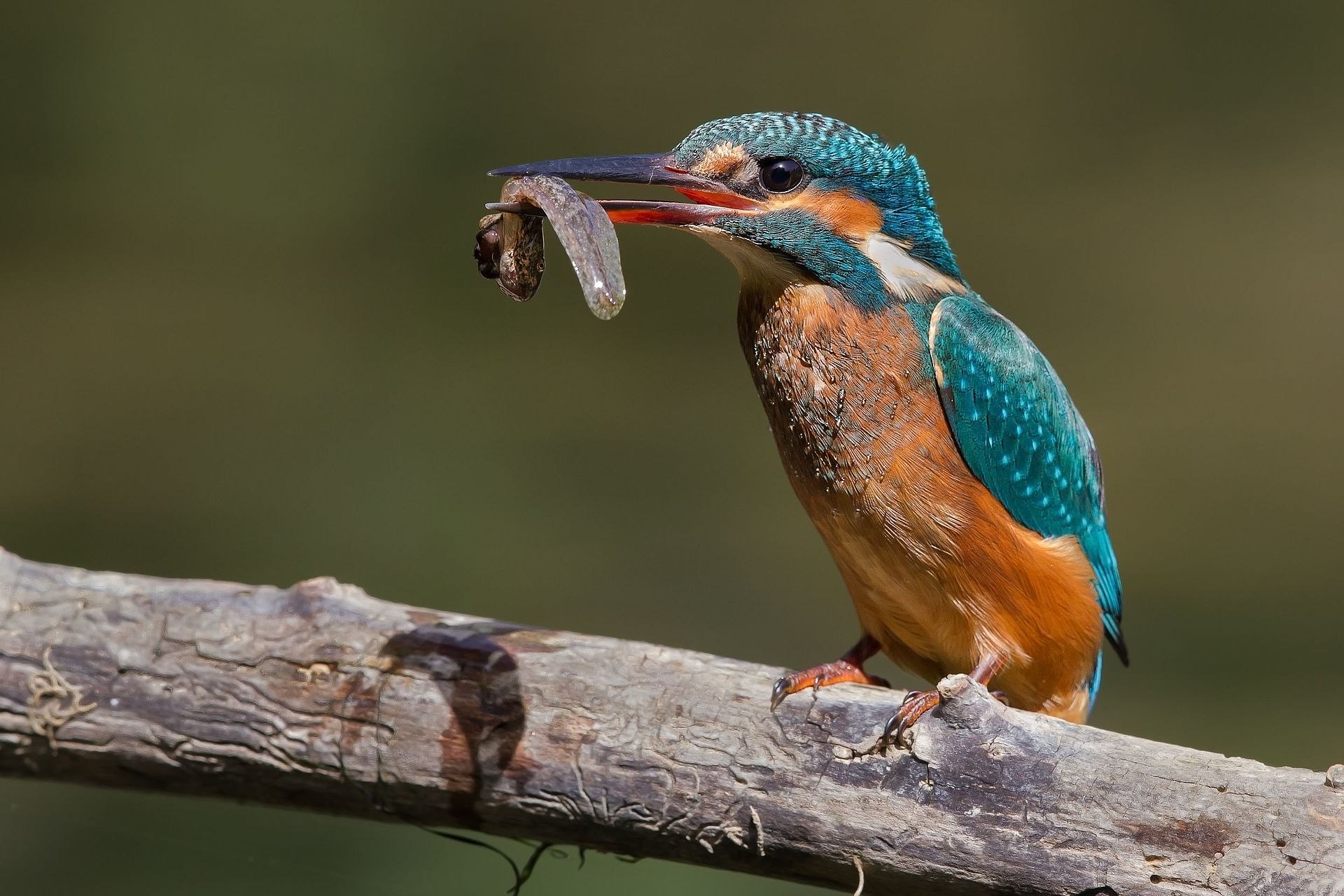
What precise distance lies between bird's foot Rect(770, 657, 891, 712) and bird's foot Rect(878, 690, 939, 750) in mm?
127

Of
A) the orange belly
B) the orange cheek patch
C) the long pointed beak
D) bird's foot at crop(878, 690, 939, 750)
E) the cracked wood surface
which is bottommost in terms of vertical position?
the cracked wood surface

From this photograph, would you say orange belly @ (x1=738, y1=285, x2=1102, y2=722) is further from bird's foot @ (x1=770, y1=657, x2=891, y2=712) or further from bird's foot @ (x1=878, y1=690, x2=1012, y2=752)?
bird's foot @ (x1=878, y1=690, x2=1012, y2=752)

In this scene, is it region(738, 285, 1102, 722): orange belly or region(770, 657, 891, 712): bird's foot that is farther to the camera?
region(738, 285, 1102, 722): orange belly

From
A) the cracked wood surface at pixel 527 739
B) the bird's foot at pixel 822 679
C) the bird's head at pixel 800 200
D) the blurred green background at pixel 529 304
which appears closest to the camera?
the cracked wood surface at pixel 527 739

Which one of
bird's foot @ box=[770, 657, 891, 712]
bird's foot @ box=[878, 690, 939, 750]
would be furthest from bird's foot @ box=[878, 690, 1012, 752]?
bird's foot @ box=[770, 657, 891, 712]

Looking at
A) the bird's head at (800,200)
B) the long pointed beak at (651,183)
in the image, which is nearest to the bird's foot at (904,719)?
the bird's head at (800,200)

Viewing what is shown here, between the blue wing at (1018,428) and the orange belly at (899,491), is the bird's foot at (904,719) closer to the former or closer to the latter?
the orange belly at (899,491)

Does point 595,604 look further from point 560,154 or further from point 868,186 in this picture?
point 868,186

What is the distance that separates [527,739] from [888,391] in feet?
2.05

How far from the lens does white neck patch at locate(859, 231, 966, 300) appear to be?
1.78 m

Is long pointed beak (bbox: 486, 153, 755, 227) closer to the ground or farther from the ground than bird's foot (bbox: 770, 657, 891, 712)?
farther from the ground

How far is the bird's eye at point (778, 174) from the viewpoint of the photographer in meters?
1.72

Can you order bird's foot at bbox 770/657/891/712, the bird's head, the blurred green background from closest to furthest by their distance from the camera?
bird's foot at bbox 770/657/891/712 < the bird's head < the blurred green background

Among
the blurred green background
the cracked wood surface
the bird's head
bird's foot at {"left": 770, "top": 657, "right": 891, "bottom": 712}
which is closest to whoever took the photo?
the cracked wood surface
